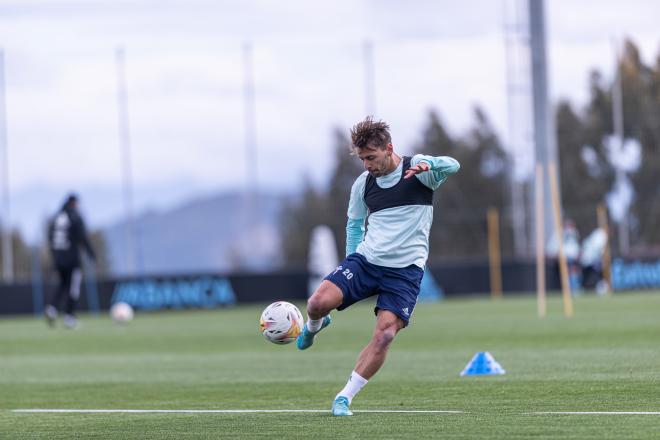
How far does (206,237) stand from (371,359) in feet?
112

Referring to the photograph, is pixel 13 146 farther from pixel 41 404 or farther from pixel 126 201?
pixel 41 404

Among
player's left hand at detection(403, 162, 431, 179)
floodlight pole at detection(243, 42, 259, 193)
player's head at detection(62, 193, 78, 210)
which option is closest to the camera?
player's left hand at detection(403, 162, 431, 179)

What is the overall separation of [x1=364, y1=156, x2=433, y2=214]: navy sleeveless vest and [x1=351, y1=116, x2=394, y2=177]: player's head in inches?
9.1

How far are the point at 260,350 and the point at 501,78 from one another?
83.2 feet

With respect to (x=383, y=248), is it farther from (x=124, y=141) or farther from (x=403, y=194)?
(x=124, y=141)

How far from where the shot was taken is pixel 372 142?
8.89m

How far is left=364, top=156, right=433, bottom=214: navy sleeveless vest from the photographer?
9.15 m

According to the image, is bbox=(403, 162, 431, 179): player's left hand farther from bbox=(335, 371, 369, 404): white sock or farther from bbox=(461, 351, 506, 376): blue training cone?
bbox=(461, 351, 506, 376): blue training cone

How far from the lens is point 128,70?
39531 mm

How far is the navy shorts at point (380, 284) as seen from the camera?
899 centimetres

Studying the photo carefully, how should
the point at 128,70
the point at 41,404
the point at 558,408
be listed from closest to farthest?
the point at 558,408, the point at 41,404, the point at 128,70

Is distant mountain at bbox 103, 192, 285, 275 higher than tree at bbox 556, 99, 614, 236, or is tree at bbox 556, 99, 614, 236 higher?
tree at bbox 556, 99, 614, 236

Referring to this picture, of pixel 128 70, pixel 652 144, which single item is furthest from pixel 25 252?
pixel 652 144

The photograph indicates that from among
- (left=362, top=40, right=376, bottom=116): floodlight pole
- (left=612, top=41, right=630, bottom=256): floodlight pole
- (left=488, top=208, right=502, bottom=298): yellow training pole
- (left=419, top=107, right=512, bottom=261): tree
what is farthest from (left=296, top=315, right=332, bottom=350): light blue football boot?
(left=612, top=41, right=630, bottom=256): floodlight pole
